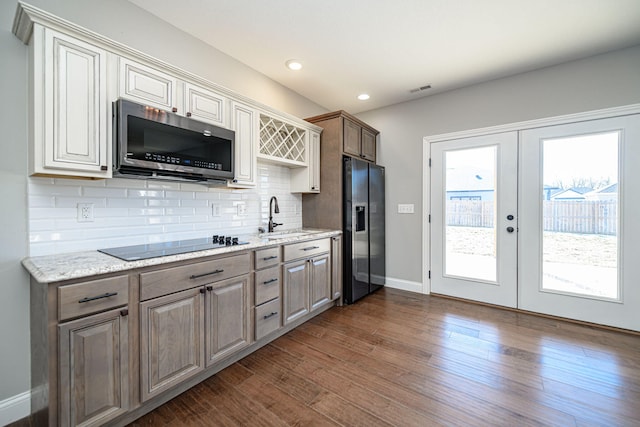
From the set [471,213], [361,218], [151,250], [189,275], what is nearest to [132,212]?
[151,250]

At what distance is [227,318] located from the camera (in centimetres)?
194

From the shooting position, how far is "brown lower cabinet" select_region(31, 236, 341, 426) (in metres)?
1.24

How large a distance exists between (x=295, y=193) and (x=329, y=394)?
2257 millimetres

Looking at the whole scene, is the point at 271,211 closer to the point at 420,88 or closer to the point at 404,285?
the point at 404,285

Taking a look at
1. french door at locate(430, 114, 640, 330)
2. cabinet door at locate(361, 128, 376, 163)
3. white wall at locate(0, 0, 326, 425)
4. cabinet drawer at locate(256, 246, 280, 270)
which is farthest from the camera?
cabinet door at locate(361, 128, 376, 163)

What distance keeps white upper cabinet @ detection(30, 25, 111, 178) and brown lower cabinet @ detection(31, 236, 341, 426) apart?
2.19ft

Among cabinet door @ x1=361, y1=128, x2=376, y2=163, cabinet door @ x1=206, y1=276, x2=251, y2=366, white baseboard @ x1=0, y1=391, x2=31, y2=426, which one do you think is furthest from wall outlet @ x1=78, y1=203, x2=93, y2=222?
cabinet door @ x1=361, y1=128, x2=376, y2=163

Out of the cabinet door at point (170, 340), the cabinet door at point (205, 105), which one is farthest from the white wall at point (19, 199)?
the cabinet door at point (170, 340)

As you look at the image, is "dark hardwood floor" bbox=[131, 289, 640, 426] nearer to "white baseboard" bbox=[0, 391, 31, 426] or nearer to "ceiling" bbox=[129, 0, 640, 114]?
"white baseboard" bbox=[0, 391, 31, 426]

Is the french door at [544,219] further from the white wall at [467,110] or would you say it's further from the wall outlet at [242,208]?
the wall outlet at [242,208]

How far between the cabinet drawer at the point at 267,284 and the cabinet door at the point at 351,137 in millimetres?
1747

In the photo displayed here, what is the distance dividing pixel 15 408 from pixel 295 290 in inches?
73.0

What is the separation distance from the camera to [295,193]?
3.46 metres

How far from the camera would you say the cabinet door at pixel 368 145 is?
12.2 ft
